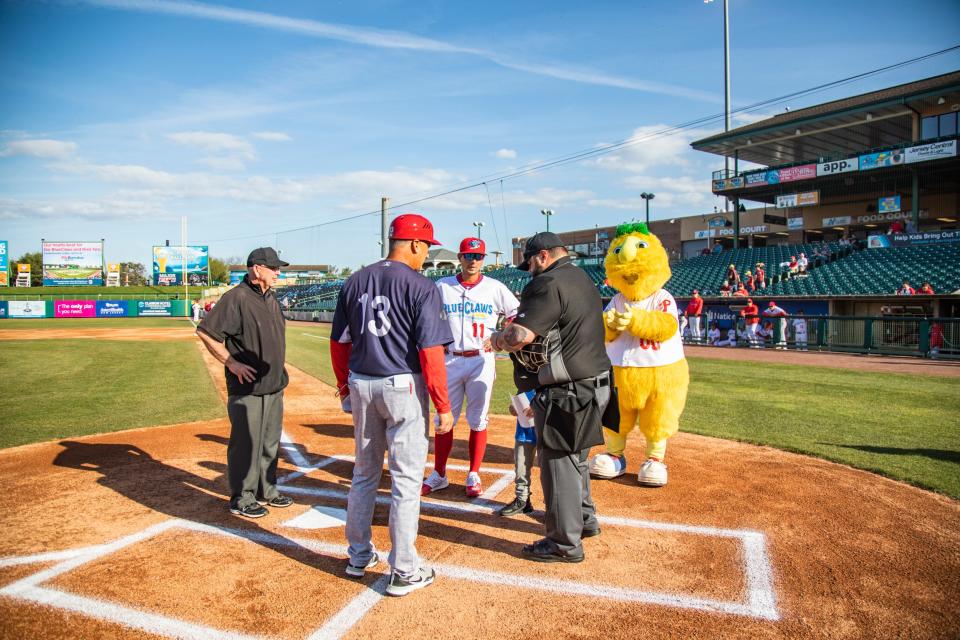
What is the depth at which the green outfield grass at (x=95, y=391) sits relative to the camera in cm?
775

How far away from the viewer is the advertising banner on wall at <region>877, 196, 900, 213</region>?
2880 centimetres

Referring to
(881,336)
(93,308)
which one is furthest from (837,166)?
(93,308)

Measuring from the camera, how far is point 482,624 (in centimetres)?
298

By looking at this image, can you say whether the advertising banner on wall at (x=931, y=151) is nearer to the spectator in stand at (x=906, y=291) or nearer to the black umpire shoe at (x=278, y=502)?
the spectator in stand at (x=906, y=291)

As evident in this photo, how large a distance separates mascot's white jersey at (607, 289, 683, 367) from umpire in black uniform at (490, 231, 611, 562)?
1.61m

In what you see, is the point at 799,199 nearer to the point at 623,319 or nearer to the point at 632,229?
the point at 632,229

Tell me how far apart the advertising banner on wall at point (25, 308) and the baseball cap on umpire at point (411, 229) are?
2046 inches

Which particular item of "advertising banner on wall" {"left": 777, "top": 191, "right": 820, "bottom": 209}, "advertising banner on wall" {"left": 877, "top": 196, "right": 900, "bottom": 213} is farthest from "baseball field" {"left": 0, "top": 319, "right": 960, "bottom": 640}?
"advertising banner on wall" {"left": 877, "top": 196, "right": 900, "bottom": 213}

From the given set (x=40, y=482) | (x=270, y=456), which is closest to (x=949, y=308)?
(x=270, y=456)

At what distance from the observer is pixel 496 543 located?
4.00 metres

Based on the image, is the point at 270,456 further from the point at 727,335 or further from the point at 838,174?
the point at 838,174

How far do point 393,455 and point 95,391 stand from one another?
969 centimetres

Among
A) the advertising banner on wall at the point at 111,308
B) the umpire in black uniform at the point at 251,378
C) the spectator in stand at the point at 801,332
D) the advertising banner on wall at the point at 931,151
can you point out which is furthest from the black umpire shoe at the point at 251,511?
the advertising banner on wall at the point at 111,308

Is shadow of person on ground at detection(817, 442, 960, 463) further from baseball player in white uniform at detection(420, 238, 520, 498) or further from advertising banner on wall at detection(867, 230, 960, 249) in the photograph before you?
advertising banner on wall at detection(867, 230, 960, 249)
